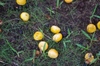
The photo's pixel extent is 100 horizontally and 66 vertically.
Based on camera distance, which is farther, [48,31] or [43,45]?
Result: [48,31]

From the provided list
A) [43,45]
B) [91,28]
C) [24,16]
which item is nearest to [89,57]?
[91,28]

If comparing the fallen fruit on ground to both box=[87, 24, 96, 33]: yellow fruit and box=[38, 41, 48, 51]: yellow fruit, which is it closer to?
box=[87, 24, 96, 33]: yellow fruit

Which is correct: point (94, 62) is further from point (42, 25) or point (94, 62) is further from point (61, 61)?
point (42, 25)

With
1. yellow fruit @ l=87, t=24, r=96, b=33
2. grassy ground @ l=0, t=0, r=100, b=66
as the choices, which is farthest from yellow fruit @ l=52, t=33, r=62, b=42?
yellow fruit @ l=87, t=24, r=96, b=33

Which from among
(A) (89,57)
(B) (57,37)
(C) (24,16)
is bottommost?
(A) (89,57)

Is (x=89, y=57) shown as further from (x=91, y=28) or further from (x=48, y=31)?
(x=48, y=31)

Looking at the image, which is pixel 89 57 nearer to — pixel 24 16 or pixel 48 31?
pixel 48 31

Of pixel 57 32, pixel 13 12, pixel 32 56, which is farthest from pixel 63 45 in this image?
pixel 13 12

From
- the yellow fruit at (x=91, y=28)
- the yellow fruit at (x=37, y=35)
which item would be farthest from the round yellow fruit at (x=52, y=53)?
the yellow fruit at (x=91, y=28)

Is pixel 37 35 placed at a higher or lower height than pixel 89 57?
higher
